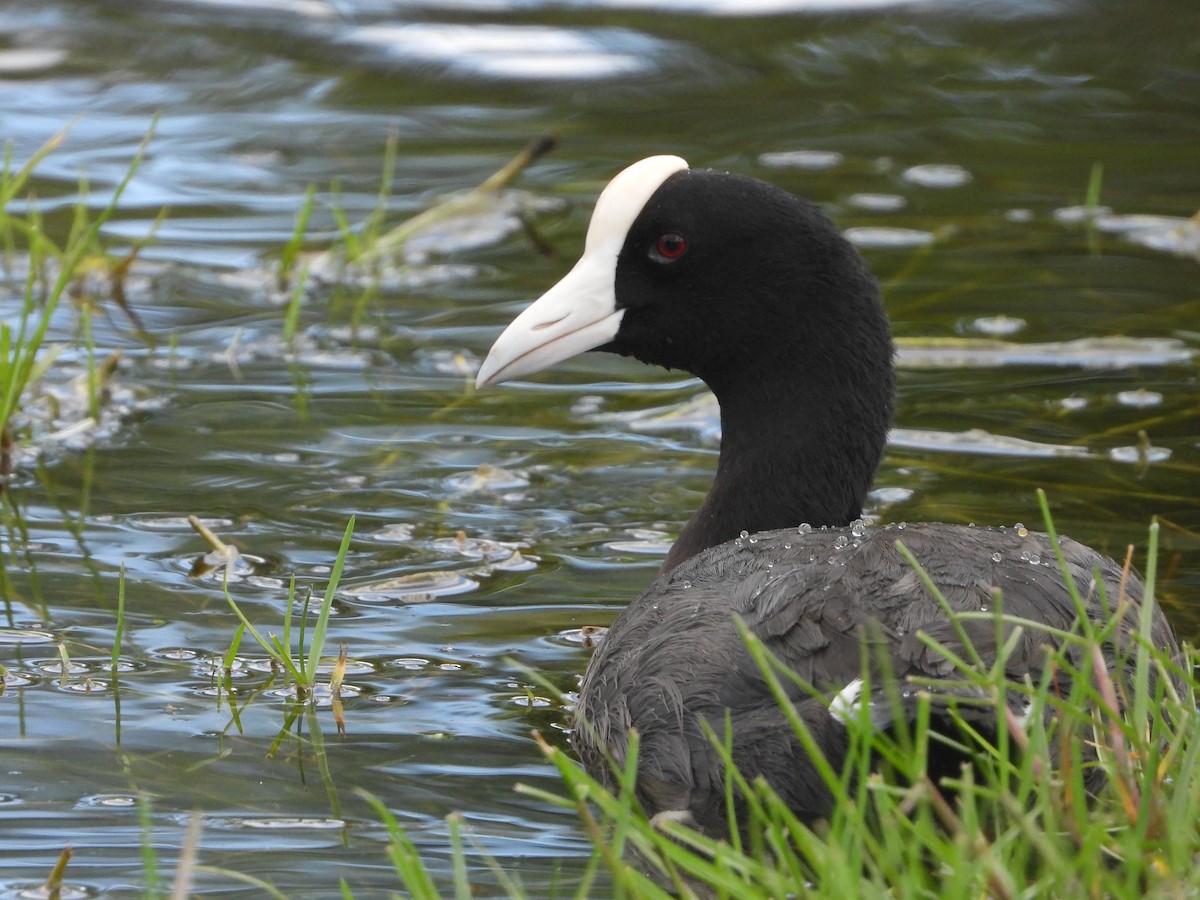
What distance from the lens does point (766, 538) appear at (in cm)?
312

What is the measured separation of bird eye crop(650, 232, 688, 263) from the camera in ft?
11.6

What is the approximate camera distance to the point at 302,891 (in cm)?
246

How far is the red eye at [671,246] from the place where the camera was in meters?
3.53

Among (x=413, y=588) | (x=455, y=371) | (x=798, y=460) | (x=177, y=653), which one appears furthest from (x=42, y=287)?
(x=798, y=460)

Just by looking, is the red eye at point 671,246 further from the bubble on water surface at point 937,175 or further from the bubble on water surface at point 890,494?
the bubble on water surface at point 937,175

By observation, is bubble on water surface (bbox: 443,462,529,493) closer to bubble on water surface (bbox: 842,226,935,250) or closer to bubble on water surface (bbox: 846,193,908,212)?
bubble on water surface (bbox: 842,226,935,250)

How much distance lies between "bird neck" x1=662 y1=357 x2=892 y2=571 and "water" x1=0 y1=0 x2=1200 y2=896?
318 mm

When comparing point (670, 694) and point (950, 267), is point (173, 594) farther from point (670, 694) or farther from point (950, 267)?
point (950, 267)

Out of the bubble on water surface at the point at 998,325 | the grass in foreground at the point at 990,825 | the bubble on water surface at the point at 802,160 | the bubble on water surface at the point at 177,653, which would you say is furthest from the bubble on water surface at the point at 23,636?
the bubble on water surface at the point at 802,160

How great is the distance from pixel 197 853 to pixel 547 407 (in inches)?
96.9

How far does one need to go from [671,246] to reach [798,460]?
0.46 metres

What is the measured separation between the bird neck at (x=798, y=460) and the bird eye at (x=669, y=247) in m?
0.28

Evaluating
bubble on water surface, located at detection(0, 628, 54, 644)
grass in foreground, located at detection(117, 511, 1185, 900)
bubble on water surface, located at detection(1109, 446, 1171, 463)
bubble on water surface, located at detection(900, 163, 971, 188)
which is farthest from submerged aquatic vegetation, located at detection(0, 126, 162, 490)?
bubble on water surface, located at detection(900, 163, 971, 188)

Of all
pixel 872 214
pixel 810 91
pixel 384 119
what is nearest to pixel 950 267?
pixel 872 214
